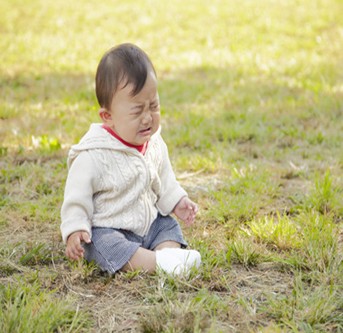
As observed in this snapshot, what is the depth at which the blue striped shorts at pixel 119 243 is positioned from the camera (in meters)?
2.70

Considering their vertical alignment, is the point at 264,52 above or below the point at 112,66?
below

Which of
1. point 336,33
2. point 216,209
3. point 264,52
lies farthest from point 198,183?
point 336,33

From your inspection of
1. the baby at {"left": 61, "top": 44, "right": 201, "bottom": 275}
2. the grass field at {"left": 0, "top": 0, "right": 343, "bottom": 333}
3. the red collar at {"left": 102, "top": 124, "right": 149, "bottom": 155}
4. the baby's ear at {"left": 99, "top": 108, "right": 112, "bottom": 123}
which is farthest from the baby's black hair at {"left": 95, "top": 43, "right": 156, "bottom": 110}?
the grass field at {"left": 0, "top": 0, "right": 343, "bottom": 333}

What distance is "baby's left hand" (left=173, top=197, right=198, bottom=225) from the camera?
310 centimetres

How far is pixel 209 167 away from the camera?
167 inches

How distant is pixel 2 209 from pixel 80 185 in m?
0.95

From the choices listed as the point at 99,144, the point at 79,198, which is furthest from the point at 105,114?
the point at 79,198

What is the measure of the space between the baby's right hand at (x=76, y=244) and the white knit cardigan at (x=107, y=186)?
4 cm

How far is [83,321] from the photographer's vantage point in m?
2.29

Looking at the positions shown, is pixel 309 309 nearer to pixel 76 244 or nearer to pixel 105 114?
pixel 76 244

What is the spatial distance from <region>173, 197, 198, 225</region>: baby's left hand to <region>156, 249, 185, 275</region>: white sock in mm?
413

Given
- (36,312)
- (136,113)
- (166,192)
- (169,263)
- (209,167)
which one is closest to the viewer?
(36,312)

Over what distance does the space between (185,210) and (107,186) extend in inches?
19.5

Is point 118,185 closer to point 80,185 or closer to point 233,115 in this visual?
point 80,185
